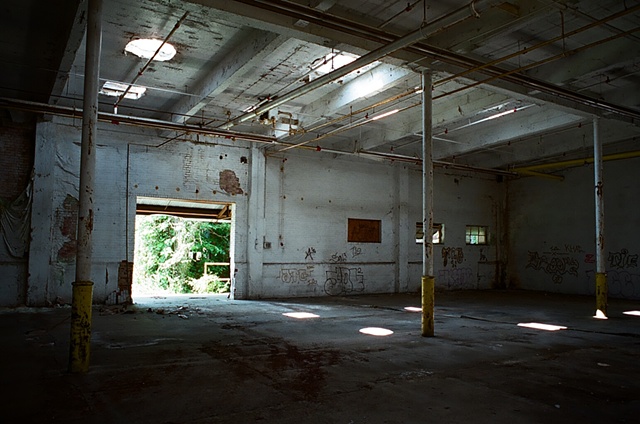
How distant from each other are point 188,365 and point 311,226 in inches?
363

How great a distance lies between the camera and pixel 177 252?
21.9 meters

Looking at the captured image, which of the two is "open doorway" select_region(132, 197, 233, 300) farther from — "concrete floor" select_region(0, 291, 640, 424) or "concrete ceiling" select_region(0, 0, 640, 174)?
"concrete floor" select_region(0, 291, 640, 424)

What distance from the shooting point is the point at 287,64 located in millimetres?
9102

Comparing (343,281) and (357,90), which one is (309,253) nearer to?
(343,281)

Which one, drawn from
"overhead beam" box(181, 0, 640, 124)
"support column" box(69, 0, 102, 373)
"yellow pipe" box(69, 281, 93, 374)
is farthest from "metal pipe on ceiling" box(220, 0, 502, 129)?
"yellow pipe" box(69, 281, 93, 374)

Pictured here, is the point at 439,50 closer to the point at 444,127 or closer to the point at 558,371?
the point at 558,371

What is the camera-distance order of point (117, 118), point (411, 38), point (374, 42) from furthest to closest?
point (117, 118)
point (374, 42)
point (411, 38)

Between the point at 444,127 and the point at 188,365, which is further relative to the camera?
the point at 444,127

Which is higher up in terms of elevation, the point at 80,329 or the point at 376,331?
the point at 80,329

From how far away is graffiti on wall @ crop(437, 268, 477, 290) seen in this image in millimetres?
17297

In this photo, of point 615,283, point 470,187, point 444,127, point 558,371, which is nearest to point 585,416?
A: point 558,371

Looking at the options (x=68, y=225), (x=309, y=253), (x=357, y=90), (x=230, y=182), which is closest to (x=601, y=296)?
(x=357, y=90)

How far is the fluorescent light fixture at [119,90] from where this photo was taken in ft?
33.3

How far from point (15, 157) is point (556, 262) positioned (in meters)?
17.5
